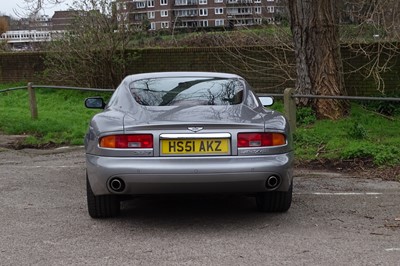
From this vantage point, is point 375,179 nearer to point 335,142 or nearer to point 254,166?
point 335,142

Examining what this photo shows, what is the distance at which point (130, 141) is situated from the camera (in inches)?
201

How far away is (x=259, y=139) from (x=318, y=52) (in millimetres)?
6394

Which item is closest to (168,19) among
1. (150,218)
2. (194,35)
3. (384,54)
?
(194,35)

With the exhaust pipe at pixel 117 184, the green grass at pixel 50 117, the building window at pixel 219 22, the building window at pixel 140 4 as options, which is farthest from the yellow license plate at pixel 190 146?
the building window at pixel 140 4

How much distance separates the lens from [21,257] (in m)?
4.59

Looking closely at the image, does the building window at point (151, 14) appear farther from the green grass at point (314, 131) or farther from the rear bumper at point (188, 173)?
the rear bumper at point (188, 173)


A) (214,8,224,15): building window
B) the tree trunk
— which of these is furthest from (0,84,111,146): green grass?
(214,8,224,15): building window

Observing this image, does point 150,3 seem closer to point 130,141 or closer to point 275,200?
point 275,200

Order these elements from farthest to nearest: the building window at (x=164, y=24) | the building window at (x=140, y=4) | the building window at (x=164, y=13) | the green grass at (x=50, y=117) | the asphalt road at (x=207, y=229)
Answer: the building window at (x=164, y=13)
the building window at (x=164, y=24)
the building window at (x=140, y=4)
the green grass at (x=50, y=117)
the asphalt road at (x=207, y=229)

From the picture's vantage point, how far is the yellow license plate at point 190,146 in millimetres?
5066

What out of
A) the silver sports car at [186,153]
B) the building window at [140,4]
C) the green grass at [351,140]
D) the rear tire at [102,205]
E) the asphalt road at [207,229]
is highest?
the building window at [140,4]

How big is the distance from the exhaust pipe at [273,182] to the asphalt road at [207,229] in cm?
38

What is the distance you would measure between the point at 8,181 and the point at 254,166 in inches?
152

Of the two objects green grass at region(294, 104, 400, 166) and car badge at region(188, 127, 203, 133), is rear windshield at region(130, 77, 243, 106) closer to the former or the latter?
car badge at region(188, 127, 203, 133)
